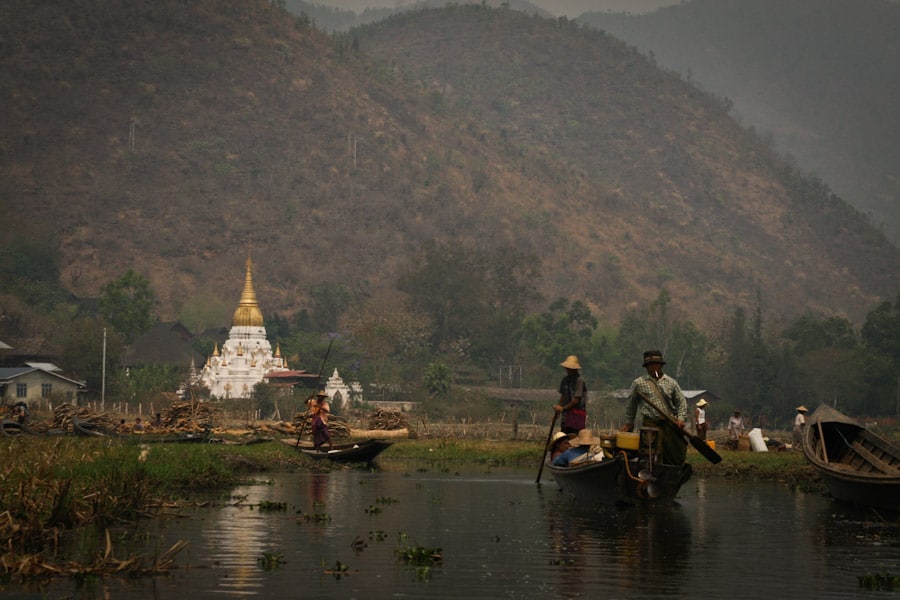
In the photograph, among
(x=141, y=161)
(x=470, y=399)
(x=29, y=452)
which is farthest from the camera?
(x=141, y=161)

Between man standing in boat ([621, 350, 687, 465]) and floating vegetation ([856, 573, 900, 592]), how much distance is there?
6955 mm

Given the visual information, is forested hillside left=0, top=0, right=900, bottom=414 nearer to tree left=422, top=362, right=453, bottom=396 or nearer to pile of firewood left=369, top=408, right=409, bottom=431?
tree left=422, top=362, right=453, bottom=396

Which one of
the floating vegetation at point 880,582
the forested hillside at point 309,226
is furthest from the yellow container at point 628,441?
the forested hillside at point 309,226

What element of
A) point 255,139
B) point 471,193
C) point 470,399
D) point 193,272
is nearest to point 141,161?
point 255,139

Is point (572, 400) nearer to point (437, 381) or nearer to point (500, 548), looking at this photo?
point (500, 548)

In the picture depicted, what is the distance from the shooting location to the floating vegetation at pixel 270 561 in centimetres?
1609

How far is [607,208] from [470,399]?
10720cm

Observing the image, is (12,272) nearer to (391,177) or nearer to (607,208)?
(391,177)

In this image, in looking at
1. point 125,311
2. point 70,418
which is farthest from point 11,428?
point 125,311

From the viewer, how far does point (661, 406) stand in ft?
73.9

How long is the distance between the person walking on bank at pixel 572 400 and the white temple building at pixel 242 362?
68775 mm

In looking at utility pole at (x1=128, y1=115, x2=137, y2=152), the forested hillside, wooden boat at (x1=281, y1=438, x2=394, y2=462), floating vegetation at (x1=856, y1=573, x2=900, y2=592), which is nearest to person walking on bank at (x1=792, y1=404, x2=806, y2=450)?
wooden boat at (x1=281, y1=438, x2=394, y2=462)

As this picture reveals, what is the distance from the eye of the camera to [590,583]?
1532 cm

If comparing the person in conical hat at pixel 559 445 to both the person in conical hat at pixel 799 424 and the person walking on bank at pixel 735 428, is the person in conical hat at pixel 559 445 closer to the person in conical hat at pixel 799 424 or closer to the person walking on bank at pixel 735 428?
the person in conical hat at pixel 799 424
